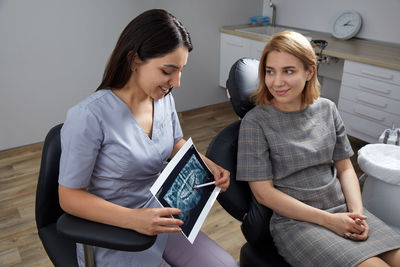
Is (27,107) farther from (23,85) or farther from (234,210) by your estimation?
(234,210)

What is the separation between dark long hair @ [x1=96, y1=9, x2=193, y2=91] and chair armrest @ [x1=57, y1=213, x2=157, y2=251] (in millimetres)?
405

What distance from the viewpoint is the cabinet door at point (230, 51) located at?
10.2 feet

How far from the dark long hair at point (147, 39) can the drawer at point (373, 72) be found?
166 cm

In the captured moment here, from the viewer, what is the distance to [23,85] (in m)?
2.60

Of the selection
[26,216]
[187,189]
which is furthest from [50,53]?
[187,189]

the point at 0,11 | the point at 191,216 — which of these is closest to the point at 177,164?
the point at 191,216

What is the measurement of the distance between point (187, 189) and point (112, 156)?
217 mm

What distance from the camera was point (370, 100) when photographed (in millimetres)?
2357

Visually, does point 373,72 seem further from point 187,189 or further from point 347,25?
point 187,189

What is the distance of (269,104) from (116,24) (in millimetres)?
1846

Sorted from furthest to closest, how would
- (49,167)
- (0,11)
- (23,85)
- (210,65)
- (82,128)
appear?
(210,65)
(23,85)
(0,11)
(49,167)
(82,128)

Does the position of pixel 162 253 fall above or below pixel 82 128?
below

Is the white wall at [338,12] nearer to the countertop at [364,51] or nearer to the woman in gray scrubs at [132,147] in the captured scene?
the countertop at [364,51]

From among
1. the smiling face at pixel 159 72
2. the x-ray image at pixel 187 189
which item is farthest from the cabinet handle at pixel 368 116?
the smiling face at pixel 159 72
